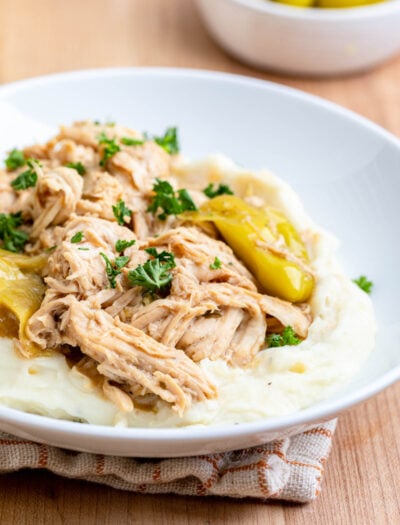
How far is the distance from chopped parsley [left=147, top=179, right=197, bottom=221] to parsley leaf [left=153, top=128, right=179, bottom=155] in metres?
0.85

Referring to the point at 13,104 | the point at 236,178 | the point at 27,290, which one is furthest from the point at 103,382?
the point at 13,104

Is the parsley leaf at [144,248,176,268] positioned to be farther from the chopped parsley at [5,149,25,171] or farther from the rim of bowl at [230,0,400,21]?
the rim of bowl at [230,0,400,21]

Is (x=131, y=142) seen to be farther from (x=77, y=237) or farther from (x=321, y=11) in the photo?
(x=321, y=11)

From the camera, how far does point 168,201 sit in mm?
6895

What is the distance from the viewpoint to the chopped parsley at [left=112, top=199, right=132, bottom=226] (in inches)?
263

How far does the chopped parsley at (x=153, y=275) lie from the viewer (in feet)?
19.6

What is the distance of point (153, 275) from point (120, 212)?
91 cm

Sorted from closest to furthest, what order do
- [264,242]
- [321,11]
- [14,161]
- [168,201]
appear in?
1. [264,242]
2. [168,201]
3. [14,161]
4. [321,11]

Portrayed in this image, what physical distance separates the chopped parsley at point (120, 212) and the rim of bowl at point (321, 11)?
4.33 metres

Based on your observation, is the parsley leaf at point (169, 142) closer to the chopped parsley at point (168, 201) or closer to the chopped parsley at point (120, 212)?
the chopped parsley at point (168, 201)

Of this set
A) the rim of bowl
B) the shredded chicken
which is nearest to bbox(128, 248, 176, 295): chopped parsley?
the shredded chicken

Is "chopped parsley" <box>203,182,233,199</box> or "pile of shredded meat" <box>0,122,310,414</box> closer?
"pile of shredded meat" <box>0,122,310,414</box>

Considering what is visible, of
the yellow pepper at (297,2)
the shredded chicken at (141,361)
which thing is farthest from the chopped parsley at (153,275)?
the yellow pepper at (297,2)

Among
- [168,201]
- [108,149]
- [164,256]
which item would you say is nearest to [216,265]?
[164,256]
